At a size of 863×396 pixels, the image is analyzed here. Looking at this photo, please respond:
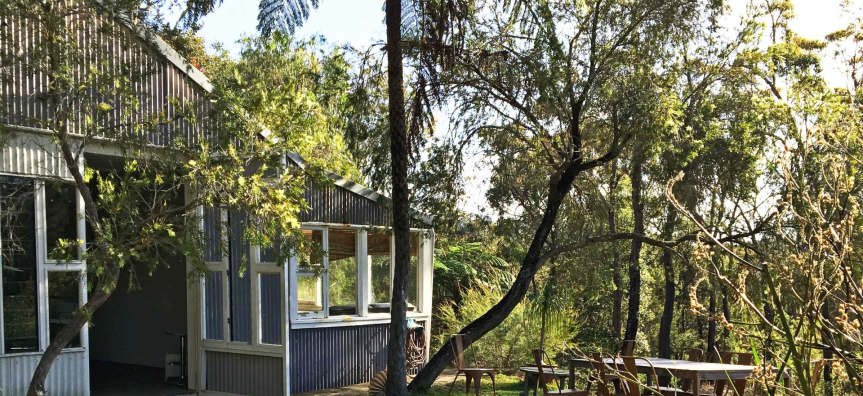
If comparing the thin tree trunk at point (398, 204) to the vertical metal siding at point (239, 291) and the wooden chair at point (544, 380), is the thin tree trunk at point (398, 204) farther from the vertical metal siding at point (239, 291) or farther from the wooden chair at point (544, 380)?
the vertical metal siding at point (239, 291)

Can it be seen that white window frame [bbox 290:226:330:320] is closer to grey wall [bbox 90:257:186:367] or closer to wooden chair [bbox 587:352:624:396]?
grey wall [bbox 90:257:186:367]

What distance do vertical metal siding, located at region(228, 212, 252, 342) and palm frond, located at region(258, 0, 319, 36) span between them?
3.08 meters

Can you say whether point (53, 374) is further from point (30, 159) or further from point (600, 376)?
point (600, 376)

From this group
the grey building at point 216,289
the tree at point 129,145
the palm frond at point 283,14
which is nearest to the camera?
the tree at point 129,145

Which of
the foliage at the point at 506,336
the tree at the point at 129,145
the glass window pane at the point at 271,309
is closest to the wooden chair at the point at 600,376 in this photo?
the tree at the point at 129,145

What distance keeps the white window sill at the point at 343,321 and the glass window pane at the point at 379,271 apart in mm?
163

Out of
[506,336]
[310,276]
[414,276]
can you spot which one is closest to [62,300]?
[310,276]

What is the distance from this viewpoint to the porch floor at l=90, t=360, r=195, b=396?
38.0 ft

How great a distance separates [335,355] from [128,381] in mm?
3758

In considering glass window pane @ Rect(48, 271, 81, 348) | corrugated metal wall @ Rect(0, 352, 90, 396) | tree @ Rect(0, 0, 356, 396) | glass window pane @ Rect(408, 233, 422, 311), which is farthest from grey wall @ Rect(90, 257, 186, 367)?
tree @ Rect(0, 0, 356, 396)

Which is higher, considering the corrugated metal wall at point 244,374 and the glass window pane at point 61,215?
the glass window pane at point 61,215

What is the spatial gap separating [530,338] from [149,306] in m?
7.33

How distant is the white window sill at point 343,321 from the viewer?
1119cm

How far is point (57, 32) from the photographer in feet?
23.7
